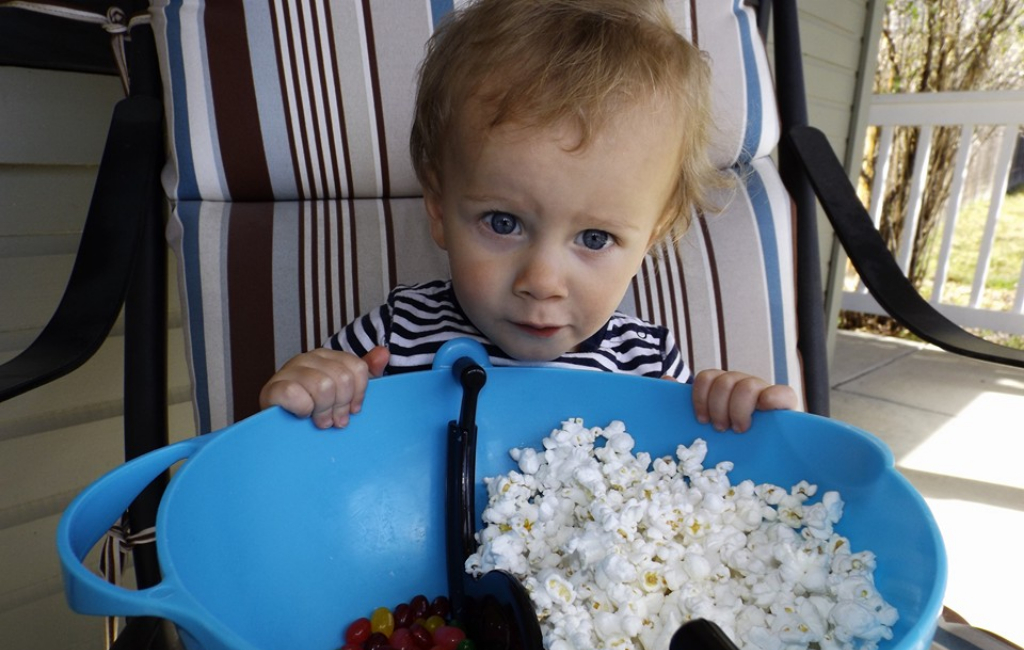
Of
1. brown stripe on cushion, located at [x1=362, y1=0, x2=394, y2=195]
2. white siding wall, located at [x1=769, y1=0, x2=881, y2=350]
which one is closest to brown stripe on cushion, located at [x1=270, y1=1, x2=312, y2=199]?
brown stripe on cushion, located at [x1=362, y1=0, x2=394, y2=195]

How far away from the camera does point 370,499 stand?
68 cm

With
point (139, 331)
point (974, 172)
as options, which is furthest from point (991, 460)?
point (974, 172)

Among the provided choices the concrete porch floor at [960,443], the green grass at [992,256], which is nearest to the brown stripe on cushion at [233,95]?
the concrete porch floor at [960,443]

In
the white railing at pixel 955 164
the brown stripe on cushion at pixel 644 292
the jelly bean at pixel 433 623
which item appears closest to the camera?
the jelly bean at pixel 433 623

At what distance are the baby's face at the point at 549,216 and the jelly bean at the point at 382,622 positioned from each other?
31cm

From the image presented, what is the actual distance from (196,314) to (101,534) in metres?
0.55

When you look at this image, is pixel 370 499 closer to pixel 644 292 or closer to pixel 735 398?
pixel 735 398

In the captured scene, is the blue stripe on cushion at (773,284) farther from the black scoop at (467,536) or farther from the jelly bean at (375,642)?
the jelly bean at (375,642)

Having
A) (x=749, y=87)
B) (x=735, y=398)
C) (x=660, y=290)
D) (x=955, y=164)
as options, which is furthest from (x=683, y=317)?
(x=955, y=164)

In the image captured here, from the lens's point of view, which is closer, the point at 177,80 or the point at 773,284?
the point at 177,80

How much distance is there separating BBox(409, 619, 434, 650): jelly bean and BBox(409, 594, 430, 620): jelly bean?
0.8 inches

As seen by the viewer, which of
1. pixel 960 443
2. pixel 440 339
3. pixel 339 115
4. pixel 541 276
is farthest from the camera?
pixel 960 443

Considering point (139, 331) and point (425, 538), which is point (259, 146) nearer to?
point (139, 331)

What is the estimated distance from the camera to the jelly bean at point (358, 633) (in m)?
0.63
